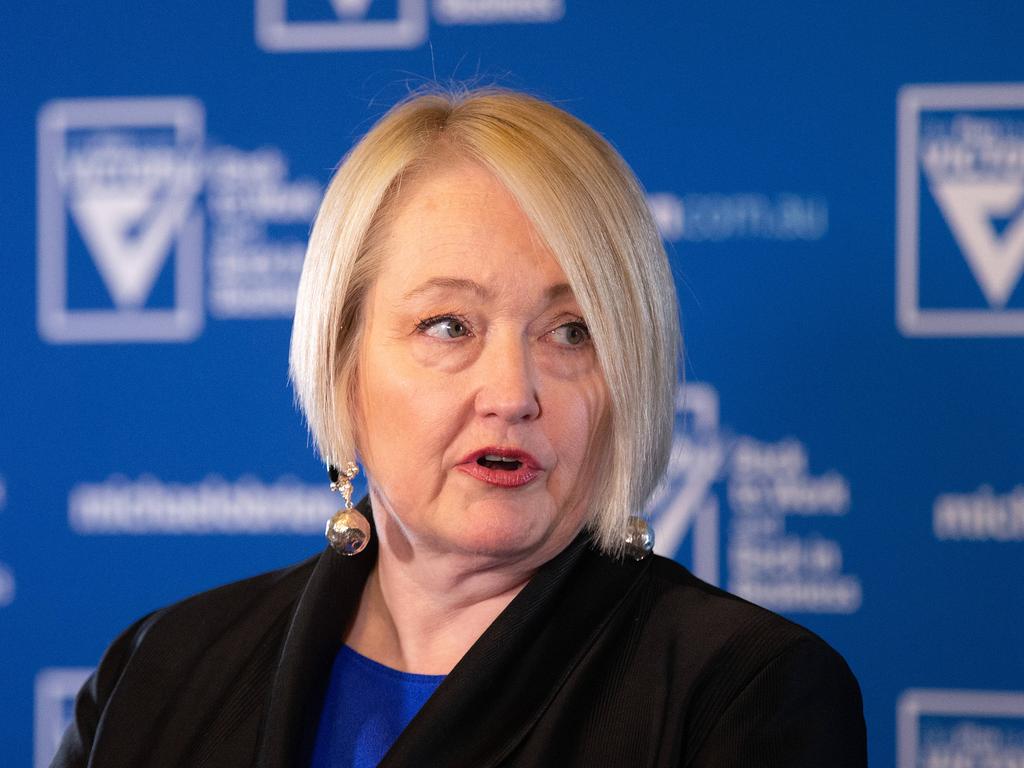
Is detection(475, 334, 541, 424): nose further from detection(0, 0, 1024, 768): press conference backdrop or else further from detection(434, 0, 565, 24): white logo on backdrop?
detection(434, 0, 565, 24): white logo on backdrop

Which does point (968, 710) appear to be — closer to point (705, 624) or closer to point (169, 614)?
point (705, 624)

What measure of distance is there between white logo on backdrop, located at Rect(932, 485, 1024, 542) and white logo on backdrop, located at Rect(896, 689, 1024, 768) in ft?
0.86

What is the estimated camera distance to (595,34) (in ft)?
7.27

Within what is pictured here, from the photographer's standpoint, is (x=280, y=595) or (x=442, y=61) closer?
(x=280, y=595)

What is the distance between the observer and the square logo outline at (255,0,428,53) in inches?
89.0

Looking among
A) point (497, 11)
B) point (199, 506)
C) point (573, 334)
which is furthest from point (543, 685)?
point (497, 11)

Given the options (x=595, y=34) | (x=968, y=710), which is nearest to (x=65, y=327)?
(x=595, y=34)

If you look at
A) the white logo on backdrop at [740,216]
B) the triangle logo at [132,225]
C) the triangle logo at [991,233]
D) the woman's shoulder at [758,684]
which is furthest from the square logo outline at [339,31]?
the woman's shoulder at [758,684]

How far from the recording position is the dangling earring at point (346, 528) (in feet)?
5.09

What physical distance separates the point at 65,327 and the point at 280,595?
0.98 metres

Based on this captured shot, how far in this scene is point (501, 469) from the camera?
1.38 meters

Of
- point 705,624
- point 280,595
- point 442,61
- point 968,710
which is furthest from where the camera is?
point 442,61

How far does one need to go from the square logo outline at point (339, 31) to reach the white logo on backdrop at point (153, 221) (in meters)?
0.19

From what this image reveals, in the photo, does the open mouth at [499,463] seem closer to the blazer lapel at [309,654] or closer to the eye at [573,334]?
the eye at [573,334]
